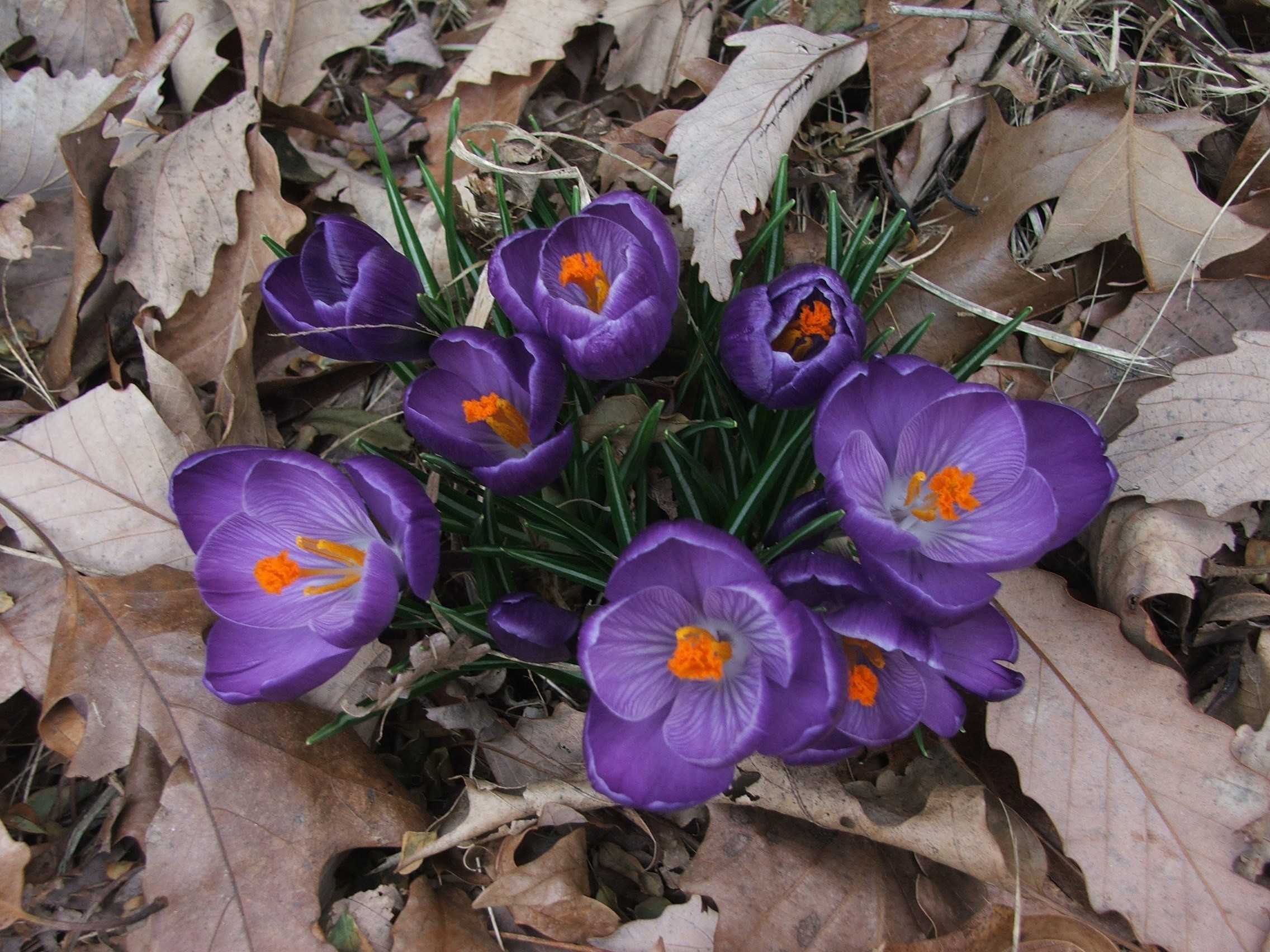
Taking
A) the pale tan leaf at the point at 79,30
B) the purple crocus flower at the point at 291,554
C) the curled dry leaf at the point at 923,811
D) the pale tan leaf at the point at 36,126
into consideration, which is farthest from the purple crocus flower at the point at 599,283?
the pale tan leaf at the point at 79,30

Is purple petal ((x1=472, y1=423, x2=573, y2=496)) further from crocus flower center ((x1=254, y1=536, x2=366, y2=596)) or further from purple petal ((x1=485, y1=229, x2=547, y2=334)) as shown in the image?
crocus flower center ((x1=254, y1=536, x2=366, y2=596))

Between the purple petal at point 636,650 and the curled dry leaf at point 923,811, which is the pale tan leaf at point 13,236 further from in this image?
the curled dry leaf at point 923,811

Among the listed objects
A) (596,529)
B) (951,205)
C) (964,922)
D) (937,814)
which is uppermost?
(951,205)

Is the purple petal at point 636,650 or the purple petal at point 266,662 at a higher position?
the purple petal at point 636,650

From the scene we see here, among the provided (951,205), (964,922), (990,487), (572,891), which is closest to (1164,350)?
(951,205)

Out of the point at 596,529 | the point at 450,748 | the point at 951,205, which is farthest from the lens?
the point at 951,205

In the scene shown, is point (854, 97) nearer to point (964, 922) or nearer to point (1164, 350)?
point (1164, 350)
